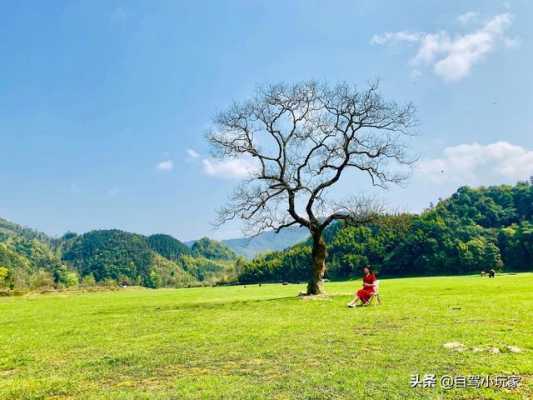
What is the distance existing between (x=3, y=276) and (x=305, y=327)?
127 meters

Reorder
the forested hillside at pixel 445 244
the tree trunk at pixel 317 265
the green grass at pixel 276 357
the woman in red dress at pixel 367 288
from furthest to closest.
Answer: the forested hillside at pixel 445 244
the tree trunk at pixel 317 265
the woman in red dress at pixel 367 288
the green grass at pixel 276 357

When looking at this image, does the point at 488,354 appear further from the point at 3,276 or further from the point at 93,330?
the point at 3,276

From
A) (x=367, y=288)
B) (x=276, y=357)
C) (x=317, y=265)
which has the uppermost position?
(x=317, y=265)

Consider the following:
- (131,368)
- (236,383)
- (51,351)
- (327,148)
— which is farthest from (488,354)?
(327,148)

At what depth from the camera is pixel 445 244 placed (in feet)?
414

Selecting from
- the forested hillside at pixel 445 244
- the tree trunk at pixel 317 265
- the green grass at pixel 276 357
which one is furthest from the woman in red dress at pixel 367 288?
the forested hillside at pixel 445 244

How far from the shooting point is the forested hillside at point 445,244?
120625mm

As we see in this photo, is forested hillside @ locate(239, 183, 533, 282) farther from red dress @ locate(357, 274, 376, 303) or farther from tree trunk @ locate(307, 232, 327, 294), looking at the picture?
red dress @ locate(357, 274, 376, 303)

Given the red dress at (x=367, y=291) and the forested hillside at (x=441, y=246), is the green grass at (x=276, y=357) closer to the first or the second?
the red dress at (x=367, y=291)

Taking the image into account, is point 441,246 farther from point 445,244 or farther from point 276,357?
point 276,357

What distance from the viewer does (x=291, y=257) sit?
538 feet

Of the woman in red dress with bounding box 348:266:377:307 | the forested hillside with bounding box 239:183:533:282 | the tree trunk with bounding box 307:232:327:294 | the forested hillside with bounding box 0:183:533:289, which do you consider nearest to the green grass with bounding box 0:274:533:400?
the woman in red dress with bounding box 348:266:377:307

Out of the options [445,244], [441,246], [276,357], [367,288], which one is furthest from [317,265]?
[441,246]

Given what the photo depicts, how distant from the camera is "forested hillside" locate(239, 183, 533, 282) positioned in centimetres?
12062
